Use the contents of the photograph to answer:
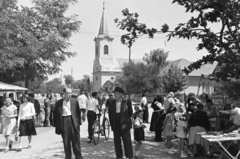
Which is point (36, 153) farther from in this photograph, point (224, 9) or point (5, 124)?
point (224, 9)

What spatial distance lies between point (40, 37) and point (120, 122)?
1610cm

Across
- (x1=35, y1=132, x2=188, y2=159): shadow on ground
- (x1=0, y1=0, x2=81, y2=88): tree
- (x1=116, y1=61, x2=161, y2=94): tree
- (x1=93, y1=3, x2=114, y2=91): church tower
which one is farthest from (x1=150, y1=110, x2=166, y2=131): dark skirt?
(x1=93, y1=3, x2=114, y2=91): church tower

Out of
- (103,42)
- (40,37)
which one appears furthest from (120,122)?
(103,42)

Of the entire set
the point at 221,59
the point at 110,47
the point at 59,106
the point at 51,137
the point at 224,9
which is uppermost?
the point at 110,47

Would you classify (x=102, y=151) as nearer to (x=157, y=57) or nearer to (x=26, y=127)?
(x=26, y=127)

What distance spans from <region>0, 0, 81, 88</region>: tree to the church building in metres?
73.4

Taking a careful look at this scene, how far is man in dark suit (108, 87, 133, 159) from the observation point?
23.9 feet

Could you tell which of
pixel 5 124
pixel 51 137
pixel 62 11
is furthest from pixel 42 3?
pixel 5 124

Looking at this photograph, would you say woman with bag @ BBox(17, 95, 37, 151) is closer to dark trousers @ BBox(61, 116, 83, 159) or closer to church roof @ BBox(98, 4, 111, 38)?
dark trousers @ BBox(61, 116, 83, 159)

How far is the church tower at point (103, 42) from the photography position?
3800 inches

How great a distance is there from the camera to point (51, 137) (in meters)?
12.0

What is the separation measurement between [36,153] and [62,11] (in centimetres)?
1603

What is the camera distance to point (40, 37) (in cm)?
2177

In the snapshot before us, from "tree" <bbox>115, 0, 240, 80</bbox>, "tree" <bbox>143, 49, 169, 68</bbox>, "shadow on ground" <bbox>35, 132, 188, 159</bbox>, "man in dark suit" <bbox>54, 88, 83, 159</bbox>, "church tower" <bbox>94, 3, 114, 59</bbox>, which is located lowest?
"shadow on ground" <bbox>35, 132, 188, 159</bbox>
